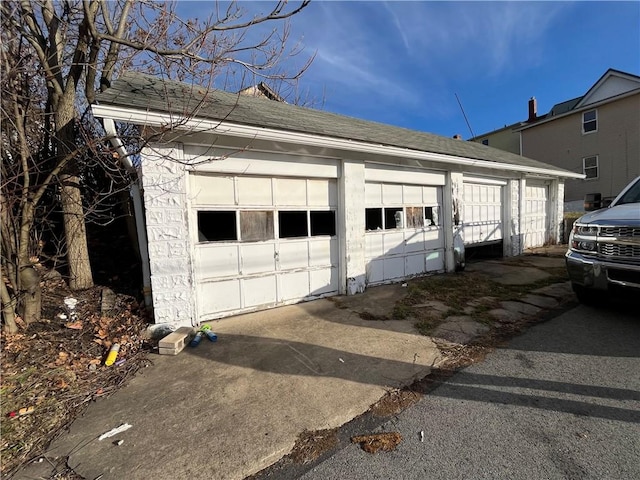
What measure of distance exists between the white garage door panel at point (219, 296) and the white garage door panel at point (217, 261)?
15 centimetres

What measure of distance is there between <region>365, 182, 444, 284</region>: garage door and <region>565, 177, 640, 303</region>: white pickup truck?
3.07m

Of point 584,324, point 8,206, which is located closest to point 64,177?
point 8,206

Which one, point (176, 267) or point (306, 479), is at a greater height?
point (176, 267)

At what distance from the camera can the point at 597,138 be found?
54.4ft

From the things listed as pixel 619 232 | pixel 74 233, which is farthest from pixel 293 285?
pixel 619 232

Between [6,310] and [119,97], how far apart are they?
3.07 meters

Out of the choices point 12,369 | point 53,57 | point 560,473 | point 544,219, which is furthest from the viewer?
point 544,219

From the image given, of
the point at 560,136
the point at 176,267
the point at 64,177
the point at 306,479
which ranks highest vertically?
the point at 560,136

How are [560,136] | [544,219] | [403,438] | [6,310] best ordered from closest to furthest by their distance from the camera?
[403,438]
[6,310]
[544,219]
[560,136]

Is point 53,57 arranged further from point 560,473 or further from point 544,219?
point 544,219

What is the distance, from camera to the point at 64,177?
176 inches

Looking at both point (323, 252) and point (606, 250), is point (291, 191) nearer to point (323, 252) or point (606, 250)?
point (323, 252)

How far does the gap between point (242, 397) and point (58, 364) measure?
232 centimetres

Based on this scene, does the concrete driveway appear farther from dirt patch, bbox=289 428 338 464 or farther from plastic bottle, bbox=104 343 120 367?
plastic bottle, bbox=104 343 120 367
